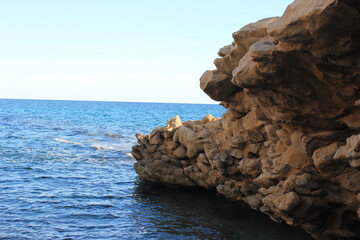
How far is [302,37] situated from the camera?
1370 centimetres

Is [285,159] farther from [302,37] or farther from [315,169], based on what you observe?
[302,37]

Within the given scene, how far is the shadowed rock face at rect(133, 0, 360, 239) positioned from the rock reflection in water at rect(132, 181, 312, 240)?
1.37 metres

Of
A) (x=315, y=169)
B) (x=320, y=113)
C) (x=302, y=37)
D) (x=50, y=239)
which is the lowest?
(x=50, y=239)

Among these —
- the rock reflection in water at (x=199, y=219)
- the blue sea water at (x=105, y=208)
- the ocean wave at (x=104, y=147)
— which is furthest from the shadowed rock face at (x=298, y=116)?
the ocean wave at (x=104, y=147)

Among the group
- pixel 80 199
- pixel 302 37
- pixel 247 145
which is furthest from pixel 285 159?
pixel 80 199

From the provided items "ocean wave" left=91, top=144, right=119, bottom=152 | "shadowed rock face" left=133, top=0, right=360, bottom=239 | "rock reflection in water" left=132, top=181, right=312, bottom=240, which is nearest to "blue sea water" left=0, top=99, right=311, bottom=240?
"rock reflection in water" left=132, top=181, right=312, bottom=240

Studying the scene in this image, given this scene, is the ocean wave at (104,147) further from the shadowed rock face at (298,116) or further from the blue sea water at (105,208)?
the shadowed rock face at (298,116)

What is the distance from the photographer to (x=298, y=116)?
1748 centimetres

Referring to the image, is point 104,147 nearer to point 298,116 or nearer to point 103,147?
point 103,147

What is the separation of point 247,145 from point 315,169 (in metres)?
5.96

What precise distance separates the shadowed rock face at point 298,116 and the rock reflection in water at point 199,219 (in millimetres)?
1372

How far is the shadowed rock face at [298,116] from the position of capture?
44.8 feet

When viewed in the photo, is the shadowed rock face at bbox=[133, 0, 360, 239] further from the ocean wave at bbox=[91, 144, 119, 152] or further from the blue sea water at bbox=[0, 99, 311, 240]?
the ocean wave at bbox=[91, 144, 119, 152]

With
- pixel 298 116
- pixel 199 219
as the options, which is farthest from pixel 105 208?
pixel 298 116
